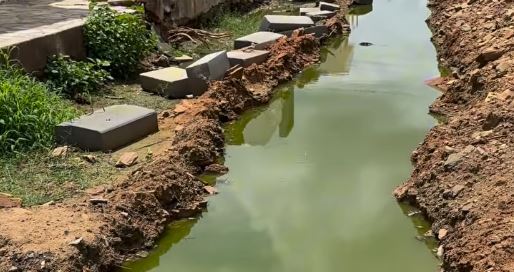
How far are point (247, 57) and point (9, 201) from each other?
15.5 feet

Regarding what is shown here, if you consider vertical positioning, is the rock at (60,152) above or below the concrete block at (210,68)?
below

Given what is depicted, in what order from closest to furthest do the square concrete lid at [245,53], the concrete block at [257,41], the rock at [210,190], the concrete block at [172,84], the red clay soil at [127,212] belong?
the red clay soil at [127,212] → the rock at [210,190] → the concrete block at [172,84] → the square concrete lid at [245,53] → the concrete block at [257,41]

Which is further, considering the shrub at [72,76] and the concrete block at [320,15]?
the concrete block at [320,15]

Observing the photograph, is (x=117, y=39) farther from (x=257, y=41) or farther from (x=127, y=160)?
(x=127, y=160)

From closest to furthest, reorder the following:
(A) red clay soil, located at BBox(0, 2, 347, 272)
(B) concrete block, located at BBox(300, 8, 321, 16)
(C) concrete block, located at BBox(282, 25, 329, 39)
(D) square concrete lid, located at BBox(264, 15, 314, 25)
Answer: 1. (A) red clay soil, located at BBox(0, 2, 347, 272)
2. (C) concrete block, located at BBox(282, 25, 329, 39)
3. (D) square concrete lid, located at BBox(264, 15, 314, 25)
4. (B) concrete block, located at BBox(300, 8, 321, 16)

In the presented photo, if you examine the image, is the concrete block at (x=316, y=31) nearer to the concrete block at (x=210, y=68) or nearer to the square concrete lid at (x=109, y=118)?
the concrete block at (x=210, y=68)

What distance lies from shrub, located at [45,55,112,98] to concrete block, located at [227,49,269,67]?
1.80 metres

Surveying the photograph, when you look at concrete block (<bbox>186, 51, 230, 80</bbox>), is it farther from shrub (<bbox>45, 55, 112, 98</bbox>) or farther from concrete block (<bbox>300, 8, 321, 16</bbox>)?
concrete block (<bbox>300, 8, 321, 16</bbox>)

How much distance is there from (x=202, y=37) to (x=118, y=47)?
2.64m

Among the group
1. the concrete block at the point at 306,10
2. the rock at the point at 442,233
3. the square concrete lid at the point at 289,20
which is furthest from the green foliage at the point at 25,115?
the concrete block at the point at 306,10

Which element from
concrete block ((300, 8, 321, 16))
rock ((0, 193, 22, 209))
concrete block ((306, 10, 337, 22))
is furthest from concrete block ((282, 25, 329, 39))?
rock ((0, 193, 22, 209))

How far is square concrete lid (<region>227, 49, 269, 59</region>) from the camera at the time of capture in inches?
356

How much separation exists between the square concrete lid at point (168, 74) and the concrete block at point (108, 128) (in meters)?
1.35

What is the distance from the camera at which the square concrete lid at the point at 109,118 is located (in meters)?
6.18
